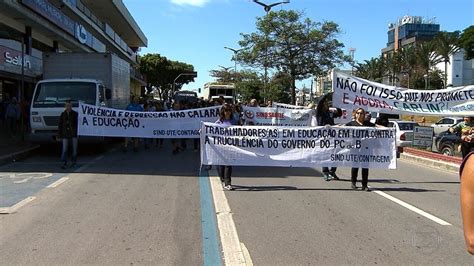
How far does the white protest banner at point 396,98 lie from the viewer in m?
13.2

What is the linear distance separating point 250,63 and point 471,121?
30.2 m

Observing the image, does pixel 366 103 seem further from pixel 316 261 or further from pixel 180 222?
pixel 316 261

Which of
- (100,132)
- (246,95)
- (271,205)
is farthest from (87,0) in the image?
(271,205)

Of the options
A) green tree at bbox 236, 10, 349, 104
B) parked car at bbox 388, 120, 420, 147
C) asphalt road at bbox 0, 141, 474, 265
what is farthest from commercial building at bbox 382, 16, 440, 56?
asphalt road at bbox 0, 141, 474, 265

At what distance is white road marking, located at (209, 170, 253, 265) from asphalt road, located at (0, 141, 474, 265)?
0.11m

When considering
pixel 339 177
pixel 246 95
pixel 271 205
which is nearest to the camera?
pixel 271 205

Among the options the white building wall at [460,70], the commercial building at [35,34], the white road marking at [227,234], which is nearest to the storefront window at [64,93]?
the commercial building at [35,34]

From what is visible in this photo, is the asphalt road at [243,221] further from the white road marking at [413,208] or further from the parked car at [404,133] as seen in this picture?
the parked car at [404,133]

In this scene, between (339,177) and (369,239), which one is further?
(339,177)

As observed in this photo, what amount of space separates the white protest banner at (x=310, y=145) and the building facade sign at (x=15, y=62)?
17.5 m

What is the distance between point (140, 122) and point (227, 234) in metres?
8.38

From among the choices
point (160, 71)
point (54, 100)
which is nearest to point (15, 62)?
point (54, 100)

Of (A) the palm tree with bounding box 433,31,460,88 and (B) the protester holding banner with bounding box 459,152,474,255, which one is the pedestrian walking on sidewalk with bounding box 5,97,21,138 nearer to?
(B) the protester holding banner with bounding box 459,152,474,255

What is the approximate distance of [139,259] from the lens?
5746 millimetres
